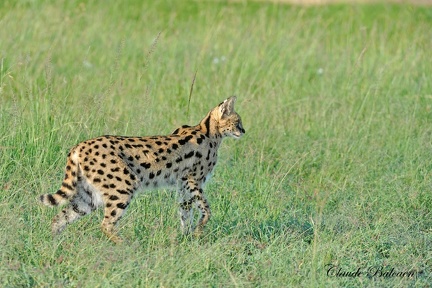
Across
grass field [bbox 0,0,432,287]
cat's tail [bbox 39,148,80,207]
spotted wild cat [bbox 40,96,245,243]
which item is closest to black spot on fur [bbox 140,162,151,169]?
spotted wild cat [bbox 40,96,245,243]

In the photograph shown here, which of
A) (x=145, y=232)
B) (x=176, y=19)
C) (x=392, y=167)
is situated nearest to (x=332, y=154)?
(x=392, y=167)

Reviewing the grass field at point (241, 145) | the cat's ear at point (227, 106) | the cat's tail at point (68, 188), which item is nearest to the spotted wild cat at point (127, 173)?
the cat's tail at point (68, 188)

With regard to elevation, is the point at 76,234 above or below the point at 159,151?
below

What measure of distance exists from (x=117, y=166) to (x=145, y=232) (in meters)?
0.51

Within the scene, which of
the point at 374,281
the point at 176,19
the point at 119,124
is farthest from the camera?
the point at 176,19

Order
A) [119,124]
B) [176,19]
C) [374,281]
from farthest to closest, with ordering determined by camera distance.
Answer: [176,19] → [119,124] → [374,281]

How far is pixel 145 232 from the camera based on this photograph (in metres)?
6.82

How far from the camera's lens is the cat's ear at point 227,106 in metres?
7.92

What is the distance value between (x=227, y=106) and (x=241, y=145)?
1.26 metres

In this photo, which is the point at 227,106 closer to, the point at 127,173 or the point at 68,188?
the point at 127,173

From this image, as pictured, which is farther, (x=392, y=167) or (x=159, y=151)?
(x=392, y=167)

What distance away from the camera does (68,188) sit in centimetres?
673

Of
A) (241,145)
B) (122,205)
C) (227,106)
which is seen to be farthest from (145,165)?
(241,145)

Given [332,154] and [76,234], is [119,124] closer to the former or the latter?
[332,154]
